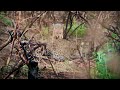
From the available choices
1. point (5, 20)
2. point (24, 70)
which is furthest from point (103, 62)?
point (5, 20)

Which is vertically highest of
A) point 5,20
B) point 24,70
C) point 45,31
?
point 5,20

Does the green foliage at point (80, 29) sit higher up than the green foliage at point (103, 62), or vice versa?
the green foliage at point (80, 29)

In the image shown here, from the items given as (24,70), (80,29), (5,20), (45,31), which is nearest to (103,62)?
(80,29)

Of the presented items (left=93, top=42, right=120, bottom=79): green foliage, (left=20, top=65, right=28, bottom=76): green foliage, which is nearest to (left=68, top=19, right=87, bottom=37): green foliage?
(left=93, top=42, right=120, bottom=79): green foliage

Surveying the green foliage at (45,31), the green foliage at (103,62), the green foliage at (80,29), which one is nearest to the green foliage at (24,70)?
the green foliage at (45,31)

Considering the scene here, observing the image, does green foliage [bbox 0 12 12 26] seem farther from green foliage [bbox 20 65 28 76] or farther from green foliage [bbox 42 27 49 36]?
green foliage [bbox 20 65 28 76]

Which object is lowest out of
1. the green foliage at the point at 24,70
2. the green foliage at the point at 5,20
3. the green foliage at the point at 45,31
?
the green foliage at the point at 24,70

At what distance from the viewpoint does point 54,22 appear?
9.52ft

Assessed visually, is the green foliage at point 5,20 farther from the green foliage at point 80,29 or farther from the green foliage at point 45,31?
the green foliage at point 80,29

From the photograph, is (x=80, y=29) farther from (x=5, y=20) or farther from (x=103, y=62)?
(x=5, y=20)

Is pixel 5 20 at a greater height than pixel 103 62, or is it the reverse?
pixel 5 20
